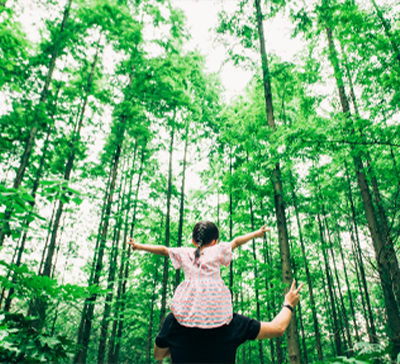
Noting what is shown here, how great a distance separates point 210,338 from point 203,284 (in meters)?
0.27

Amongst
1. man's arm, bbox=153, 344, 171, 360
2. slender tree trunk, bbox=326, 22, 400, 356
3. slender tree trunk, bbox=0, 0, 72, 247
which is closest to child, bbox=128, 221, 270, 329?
man's arm, bbox=153, 344, 171, 360

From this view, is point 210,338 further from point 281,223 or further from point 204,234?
point 281,223

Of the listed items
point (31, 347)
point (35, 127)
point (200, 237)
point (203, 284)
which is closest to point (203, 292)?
point (203, 284)

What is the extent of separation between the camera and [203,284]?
4.52 ft

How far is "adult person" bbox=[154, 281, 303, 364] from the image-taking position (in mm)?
1227

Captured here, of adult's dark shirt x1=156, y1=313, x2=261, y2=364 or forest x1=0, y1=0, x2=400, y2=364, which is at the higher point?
forest x1=0, y1=0, x2=400, y2=364

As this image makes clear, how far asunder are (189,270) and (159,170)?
32.8ft

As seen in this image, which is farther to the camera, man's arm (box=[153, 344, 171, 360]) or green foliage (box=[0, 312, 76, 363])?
green foliage (box=[0, 312, 76, 363])

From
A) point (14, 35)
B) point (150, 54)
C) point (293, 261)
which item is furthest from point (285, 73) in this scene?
point (293, 261)

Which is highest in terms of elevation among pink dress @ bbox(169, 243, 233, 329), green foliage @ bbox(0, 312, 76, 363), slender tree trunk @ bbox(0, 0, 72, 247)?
slender tree trunk @ bbox(0, 0, 72, 247)

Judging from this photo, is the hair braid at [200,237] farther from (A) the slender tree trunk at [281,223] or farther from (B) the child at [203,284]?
(A) the slender tree trunk at [281,223]

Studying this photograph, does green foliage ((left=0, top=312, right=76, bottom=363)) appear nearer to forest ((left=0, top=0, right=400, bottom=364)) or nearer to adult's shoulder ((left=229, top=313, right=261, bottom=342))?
forest ((left=0, top=0, right=400, bottom=364))

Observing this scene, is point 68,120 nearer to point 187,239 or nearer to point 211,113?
point 211,113

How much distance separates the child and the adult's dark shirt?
0.05 meters
